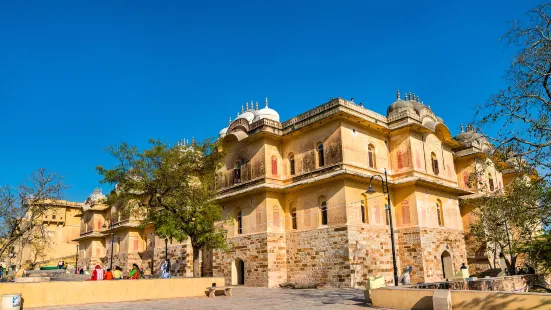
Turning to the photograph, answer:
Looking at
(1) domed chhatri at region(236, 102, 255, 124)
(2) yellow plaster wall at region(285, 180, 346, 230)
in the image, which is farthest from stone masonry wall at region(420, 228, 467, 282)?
(1) domed chhatri at region(236, 102, 255, 124)

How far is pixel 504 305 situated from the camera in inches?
400

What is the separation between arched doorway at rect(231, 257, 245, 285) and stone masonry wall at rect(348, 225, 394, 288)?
25.1 feet

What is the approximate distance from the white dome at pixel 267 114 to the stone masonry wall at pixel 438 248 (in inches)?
522

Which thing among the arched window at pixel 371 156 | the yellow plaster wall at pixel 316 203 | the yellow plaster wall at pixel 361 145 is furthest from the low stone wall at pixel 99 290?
the arched window at pixel 371 156

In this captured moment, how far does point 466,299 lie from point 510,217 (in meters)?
7.00

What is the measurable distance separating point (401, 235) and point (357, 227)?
3204 millimetres

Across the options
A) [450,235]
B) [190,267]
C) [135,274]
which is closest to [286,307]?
[135,274]

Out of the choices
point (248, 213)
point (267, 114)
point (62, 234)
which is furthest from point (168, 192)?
point (62, 234)

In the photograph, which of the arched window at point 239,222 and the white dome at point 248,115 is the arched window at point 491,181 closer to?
the white dome at point 248,115

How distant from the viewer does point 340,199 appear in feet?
73.5

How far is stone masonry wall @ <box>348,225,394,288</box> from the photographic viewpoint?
21.5 meters

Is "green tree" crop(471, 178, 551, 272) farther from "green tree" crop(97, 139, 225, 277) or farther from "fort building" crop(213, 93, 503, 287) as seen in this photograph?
"green tree" crop(97, 139, 225, 277)

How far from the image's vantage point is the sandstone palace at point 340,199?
22.6 m

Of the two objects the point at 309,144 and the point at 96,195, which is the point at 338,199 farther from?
the point at 96,195
